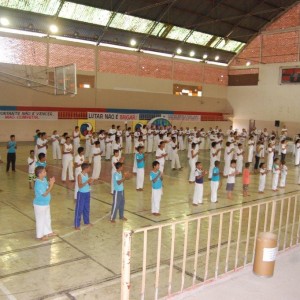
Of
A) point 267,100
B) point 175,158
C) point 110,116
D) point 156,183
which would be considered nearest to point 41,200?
point 156,183

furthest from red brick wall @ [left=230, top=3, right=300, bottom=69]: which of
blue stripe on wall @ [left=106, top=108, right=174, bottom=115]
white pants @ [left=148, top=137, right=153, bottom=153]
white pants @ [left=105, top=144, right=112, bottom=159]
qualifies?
white pants @ [left=105, top=144, right=112, bottom=159]

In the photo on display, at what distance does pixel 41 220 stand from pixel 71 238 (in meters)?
0.76

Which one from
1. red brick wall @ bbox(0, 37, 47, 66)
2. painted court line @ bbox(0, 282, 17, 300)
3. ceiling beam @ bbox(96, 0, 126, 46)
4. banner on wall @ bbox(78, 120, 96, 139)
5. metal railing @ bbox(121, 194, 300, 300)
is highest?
ceiling beam @ bbox(96, 0, 126, 46)

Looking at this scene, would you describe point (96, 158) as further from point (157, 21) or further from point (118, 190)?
point (157, 21)

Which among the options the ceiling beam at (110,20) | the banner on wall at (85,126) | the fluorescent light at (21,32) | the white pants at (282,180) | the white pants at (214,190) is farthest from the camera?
the banner on wall at (85,126)

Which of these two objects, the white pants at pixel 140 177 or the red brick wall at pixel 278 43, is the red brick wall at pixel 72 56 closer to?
the white pants at pixel 140 177

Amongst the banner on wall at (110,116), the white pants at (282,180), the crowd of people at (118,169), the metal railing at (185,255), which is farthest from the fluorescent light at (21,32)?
the metal railing at (185,255)

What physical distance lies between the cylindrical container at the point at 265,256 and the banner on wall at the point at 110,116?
21.7 meters

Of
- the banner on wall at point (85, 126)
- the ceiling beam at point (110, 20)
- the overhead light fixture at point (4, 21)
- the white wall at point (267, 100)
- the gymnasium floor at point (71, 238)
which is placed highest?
the ceiling beam at point (110, 20)

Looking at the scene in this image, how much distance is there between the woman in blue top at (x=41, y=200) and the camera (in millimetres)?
7422

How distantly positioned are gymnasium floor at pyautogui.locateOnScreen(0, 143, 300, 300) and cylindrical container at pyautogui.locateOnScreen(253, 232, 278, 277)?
1.95 meters

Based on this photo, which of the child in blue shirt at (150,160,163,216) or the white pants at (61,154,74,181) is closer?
the child in blue shirt at (150,160,163,216)

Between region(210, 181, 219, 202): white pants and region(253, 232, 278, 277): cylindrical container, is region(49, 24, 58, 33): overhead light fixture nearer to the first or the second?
region(210, 181, 219, 202): white pants

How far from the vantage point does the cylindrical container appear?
5582 millimetres
